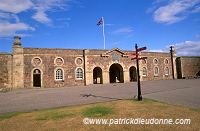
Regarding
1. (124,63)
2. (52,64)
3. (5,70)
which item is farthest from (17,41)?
(124,63)

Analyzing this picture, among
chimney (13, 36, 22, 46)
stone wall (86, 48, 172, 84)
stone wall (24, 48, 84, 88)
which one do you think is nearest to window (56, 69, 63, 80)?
stone wall (24, 48, 84, 88)

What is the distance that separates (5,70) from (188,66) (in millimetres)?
36036

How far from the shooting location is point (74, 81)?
19.2 metres

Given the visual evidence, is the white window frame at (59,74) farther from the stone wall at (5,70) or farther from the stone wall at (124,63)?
the stone wall at (5,70)

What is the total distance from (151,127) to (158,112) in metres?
1.53

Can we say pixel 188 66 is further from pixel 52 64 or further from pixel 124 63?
pixel 52 64

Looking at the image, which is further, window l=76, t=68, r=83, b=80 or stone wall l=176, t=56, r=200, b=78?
stone wall l=176, t=56, r=200, b=78

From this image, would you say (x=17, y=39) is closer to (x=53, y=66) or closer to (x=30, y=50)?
(x=30, y=50)

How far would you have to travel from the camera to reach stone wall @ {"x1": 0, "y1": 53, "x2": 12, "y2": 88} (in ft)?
52.9

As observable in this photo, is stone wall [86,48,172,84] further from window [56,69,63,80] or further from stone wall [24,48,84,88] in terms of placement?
window [56,69,63,80]

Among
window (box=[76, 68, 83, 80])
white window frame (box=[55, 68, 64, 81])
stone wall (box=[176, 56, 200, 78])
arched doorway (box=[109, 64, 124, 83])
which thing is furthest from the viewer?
stone wall (box=[176, 56, 200, 78])

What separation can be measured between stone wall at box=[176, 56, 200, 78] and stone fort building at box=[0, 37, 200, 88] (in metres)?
3.05

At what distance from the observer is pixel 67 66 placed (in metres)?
19.1

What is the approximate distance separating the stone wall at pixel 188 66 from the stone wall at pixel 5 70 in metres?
33.2
